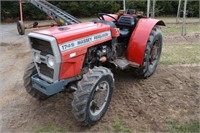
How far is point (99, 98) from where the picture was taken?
343 cm

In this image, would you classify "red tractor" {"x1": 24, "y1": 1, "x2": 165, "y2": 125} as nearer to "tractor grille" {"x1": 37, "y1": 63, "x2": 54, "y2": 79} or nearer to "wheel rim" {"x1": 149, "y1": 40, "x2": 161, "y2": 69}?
"tractor grille" {"x1": 37, "y1": 63, "x2": 54, "y2": 79}

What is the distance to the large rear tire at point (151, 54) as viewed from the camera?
4.46m

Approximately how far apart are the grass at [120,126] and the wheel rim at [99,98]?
29cm

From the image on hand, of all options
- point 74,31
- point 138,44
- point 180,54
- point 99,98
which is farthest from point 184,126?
point 180,54

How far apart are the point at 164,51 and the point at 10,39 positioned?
18.2ft

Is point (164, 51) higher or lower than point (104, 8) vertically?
lower

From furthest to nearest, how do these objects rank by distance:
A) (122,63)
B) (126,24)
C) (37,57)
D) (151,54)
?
1. (151,54)
2. (126,24)
3. (122,63)
4. (37,57)

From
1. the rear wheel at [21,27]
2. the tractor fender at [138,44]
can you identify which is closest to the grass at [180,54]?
the tractor fender at [138,44]

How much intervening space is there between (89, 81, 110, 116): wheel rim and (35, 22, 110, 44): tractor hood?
29.0 inches

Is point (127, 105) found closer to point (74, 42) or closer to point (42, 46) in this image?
point (74, 42)

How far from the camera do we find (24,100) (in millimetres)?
4188

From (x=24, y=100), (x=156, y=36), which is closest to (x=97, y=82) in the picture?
(x=24, y=100)

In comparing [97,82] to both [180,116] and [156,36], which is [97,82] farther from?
[156,36]

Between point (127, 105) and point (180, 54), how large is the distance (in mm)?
3051
